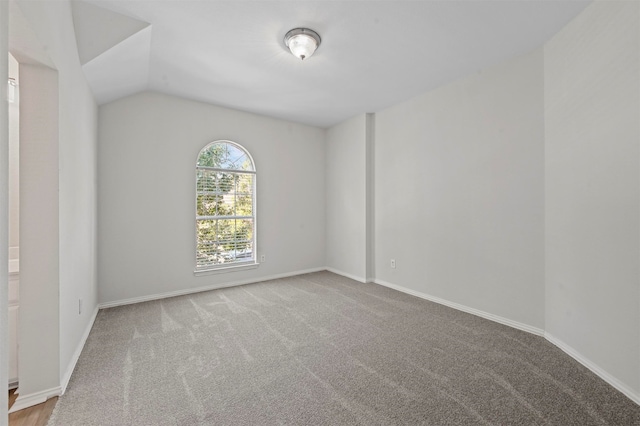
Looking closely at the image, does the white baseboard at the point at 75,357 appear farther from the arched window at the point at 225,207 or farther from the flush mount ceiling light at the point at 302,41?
the flush mount ceiling light at the point at 302,41

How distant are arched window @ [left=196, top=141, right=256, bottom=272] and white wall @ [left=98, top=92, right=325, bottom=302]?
135 millimetres

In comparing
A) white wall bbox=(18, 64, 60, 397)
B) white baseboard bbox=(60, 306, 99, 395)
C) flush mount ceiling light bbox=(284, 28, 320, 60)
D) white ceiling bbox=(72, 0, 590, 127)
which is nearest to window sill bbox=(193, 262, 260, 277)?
white baseboard bbox=(60, 306, 99, 395)

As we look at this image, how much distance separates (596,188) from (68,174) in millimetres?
3904

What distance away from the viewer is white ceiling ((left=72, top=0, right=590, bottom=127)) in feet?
7.01

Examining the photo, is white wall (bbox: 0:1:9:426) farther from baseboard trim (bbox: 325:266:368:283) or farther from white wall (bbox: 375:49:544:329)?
baseboard trim (bbox: 325:266:368:283)

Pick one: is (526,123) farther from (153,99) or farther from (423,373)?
(153,99)

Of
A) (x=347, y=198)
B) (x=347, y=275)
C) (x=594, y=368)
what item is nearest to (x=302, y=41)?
(x=347, y=198)

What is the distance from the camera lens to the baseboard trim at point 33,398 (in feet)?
5.50

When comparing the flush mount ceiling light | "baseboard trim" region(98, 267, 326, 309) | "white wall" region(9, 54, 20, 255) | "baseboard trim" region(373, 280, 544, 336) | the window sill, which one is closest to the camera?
"white wall" region(9, 54, 20, 255)

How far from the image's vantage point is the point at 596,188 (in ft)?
6.74

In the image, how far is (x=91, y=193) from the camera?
299 cm

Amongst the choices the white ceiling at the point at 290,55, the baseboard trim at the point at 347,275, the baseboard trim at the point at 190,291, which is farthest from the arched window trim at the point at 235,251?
the baseboard trim at the point at 347,275

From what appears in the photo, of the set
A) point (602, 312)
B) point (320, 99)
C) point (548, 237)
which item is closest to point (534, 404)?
point (602, 312)

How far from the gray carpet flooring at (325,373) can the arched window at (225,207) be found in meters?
1.18
